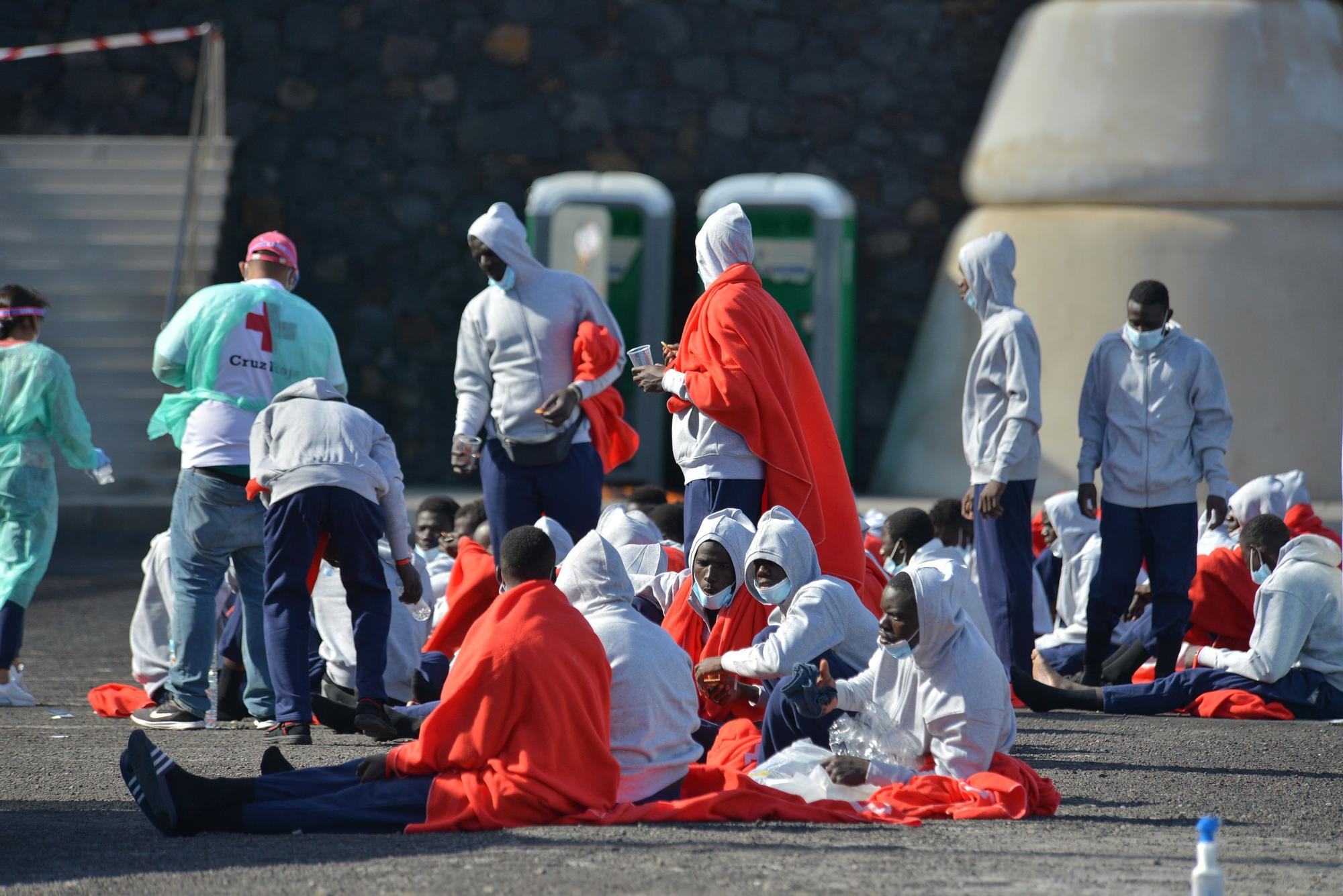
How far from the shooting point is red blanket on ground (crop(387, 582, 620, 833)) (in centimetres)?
422

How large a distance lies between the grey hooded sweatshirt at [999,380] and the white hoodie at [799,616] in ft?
5.61

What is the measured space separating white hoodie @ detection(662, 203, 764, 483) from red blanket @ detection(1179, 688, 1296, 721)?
73.3 inches

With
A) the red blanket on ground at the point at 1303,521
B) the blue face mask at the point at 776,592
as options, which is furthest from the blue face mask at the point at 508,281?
the red blanket on ground at the point at 1303,521

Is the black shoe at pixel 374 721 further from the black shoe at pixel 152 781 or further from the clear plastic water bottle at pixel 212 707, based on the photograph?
the black shoe at pixel 152 781

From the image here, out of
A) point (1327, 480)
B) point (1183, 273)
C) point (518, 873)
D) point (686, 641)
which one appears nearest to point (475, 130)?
point (1183, 273)

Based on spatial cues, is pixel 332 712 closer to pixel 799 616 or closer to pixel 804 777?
pixel 799 616

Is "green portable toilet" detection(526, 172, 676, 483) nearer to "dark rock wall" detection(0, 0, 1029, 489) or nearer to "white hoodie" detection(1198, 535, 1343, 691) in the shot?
"dark rock wall" detection(0, 0, 1029, 489)

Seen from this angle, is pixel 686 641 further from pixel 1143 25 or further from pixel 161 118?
pixel 161 118

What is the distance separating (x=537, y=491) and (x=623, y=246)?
20.7ft

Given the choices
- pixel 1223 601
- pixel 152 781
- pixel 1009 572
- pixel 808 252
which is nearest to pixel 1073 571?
pixel 1223 601

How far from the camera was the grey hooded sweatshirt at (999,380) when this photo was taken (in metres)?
6.86

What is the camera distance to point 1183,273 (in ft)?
40.6

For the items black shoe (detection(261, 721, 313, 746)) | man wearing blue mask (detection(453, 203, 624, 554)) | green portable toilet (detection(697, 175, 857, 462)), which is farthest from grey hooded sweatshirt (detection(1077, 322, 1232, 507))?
green portable toilet (detection(697, 175, 857, 462))

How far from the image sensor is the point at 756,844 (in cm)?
409
